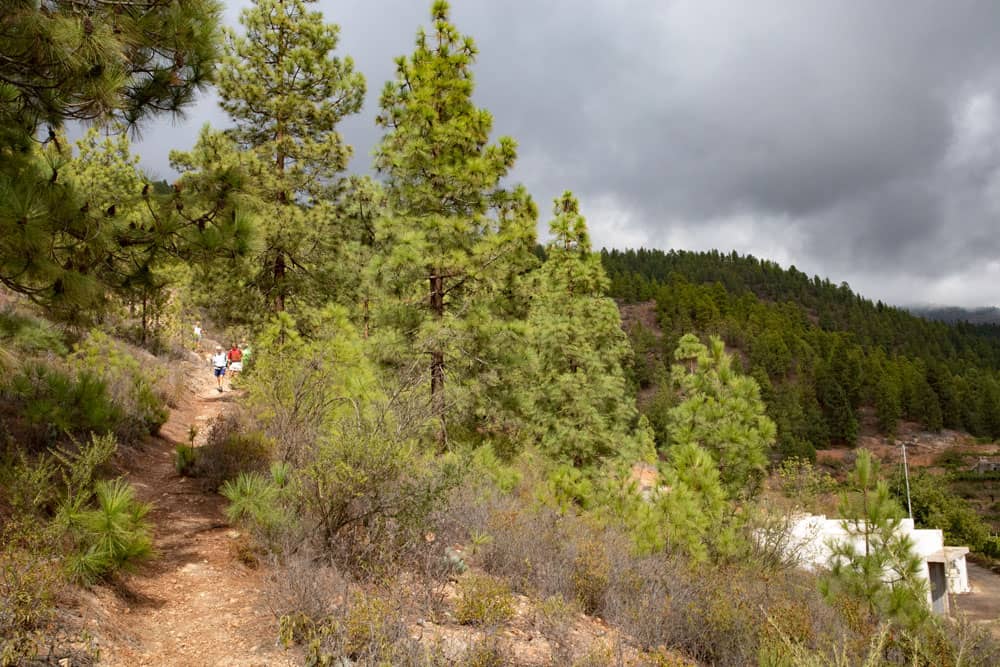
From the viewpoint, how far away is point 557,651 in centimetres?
365

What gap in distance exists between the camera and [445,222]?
9.05m

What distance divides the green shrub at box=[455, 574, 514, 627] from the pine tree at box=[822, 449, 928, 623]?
366cm

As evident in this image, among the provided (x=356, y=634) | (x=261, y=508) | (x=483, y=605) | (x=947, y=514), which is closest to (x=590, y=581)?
(x=483, y=605)

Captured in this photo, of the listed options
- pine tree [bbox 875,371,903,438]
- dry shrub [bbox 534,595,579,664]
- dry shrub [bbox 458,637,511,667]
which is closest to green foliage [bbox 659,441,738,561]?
dry shrub [bbox 534,595,579,664]

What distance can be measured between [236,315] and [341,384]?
790 cm

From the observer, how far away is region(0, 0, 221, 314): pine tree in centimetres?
392

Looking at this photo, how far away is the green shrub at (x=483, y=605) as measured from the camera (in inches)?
152

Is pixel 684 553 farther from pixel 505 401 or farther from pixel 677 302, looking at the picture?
pixel 677 302

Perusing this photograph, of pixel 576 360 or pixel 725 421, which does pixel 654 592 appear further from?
pixel 576 360

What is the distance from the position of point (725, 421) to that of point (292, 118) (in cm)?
1126

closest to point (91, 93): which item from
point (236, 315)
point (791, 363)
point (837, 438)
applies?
point (236, 315)

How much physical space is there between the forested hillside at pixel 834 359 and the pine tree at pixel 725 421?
51.6 metres

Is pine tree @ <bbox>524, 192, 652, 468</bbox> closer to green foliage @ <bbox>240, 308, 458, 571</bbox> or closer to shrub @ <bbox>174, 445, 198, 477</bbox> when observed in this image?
shrub @ <bbox>174, 445, 198, 477</bbox>

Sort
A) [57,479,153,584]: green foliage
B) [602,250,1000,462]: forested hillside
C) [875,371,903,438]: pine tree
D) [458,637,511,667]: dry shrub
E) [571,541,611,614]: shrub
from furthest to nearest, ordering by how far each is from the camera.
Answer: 1. [875,371,903,438]: pine tree
2. [602,250,1000,462]: forested hillside
3. [571,541,611,614]: shrub
4. [57,479,153,584]: green foliage
5. [458,637,511,667]: dry shrub
